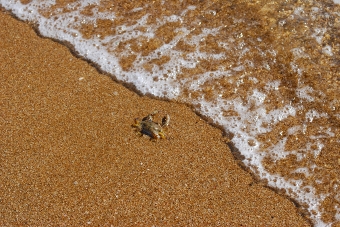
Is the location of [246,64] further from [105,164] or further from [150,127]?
[105,164]

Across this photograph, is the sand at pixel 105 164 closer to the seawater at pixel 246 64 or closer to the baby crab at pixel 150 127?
the baby crab at pixel 150 127

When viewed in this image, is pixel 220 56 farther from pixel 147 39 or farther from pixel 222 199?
pixel 222 199

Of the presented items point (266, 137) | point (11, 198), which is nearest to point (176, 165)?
point (266, 137)

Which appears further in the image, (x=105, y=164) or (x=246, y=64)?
(x=246, y=64)

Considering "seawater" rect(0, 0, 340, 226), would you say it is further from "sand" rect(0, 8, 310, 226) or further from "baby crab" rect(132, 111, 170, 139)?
"baby crab" rect(132, 111, 170, 139)

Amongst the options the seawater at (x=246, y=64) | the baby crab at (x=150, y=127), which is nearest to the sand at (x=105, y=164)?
the baby crab at (x=150, y=127)

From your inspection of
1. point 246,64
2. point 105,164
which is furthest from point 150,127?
point 246,64
